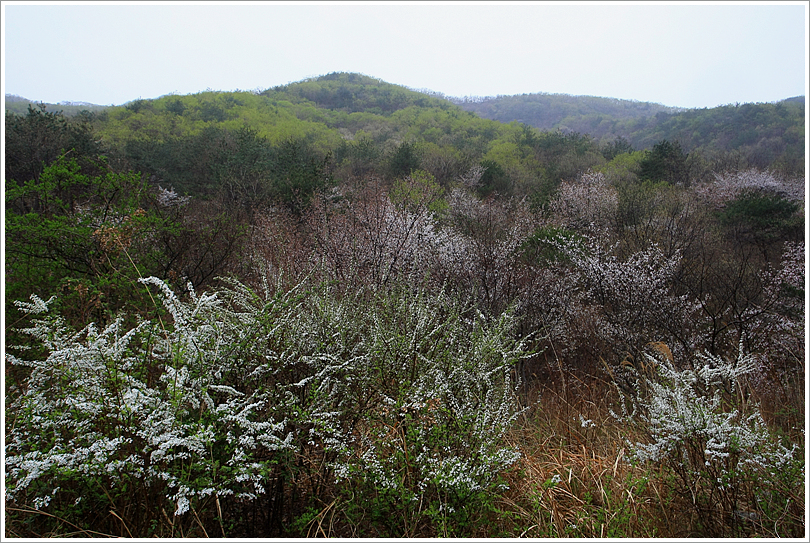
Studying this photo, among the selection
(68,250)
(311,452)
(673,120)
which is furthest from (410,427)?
(673,120)

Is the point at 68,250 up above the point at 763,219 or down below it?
below

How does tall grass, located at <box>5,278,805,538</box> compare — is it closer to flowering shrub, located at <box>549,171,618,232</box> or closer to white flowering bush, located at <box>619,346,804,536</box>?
white flowering bush, located at <box>619,346,804,536</box>

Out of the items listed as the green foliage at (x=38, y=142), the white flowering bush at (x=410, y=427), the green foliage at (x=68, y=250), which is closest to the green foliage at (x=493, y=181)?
the green foliage at (x=38, y=142)

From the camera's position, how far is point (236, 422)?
183 centimetres

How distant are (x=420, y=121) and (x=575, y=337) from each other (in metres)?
38.8

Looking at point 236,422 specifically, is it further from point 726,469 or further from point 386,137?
point 386,137

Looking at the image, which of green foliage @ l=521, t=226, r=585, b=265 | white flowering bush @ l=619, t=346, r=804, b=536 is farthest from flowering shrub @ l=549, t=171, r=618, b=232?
white flowering bush @ l=619, t=346, r=804, b=536

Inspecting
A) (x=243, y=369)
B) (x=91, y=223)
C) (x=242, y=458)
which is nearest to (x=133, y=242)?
(x=91, y=223)

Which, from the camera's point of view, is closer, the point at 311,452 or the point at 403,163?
the point at 311,452

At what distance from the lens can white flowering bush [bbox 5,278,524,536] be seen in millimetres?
1689

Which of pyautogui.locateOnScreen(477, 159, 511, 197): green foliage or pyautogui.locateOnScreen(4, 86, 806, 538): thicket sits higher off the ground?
pyautogui.locateOnScreen(477, 159, 511, 197): green foliage

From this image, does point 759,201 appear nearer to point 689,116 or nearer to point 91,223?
point 91,223

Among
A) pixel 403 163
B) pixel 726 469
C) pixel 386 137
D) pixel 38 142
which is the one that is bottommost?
pixel 726 469

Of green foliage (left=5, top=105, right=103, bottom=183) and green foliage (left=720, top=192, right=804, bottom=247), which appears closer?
green foliage (left=720, top=192, right=804, bottom=247)
